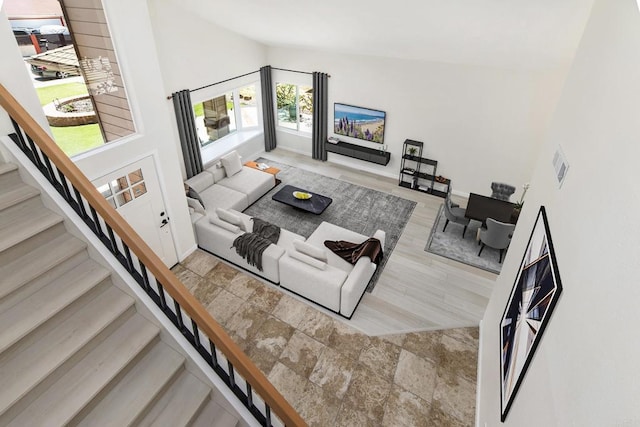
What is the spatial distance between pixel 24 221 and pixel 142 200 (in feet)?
8.20

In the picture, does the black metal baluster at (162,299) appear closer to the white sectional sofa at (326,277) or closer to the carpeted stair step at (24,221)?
the carpeted stair step at (24,221)

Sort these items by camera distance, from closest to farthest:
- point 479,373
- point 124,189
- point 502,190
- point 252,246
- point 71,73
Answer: point 71,73, point 479,373, point 124,189, point 252,246, point 502,190

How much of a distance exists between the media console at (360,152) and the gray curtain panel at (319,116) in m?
0.33

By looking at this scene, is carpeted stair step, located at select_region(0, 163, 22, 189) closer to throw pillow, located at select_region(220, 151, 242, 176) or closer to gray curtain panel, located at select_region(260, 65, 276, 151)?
throw pillow, located at select_region(220, 151, 242, 176)

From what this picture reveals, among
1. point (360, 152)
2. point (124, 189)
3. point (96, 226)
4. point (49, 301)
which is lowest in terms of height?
point (360, 152)

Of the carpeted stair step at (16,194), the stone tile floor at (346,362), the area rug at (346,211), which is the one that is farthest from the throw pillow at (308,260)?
the carpeted stair step at (16,194)

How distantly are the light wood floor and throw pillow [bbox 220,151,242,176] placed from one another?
12.8 feet

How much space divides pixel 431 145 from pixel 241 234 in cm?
475

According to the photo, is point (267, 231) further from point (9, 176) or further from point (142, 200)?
point (9, 176)

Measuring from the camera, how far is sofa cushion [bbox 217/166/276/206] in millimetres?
7324

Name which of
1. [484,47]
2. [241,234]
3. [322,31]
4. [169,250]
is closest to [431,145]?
[484,47]

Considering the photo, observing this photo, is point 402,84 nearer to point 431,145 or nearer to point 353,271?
point 431,145

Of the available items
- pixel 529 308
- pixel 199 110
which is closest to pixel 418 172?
pixel 199 110

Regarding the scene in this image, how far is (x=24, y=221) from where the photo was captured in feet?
7.67
